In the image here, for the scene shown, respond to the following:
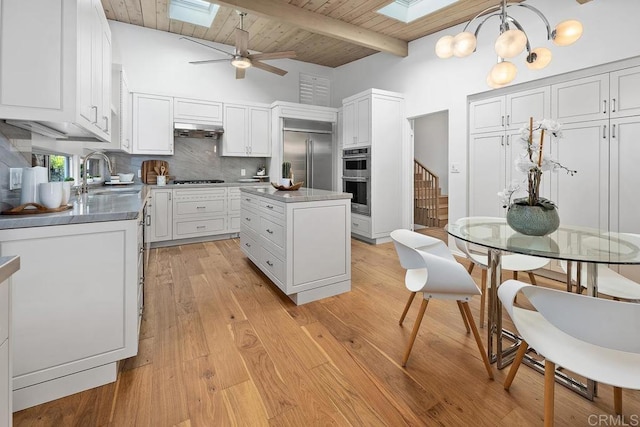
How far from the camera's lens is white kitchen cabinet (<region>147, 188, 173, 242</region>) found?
4508mm

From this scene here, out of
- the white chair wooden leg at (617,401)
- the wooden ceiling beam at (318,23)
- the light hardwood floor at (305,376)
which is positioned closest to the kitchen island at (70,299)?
the light hardwood floor at (305,376)

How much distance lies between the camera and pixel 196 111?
193 inches

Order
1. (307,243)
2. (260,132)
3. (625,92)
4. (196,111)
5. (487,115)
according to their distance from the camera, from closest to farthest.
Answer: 1. (307,243)
2. (625,92)
3. (487,115)
4. (196,111)
5. (260,132)

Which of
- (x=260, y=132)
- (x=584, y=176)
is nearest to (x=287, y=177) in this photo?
(x=260, y=132)

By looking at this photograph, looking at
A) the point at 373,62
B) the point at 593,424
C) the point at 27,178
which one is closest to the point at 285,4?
the point at 373,62

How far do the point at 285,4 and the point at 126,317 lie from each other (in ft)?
12.4

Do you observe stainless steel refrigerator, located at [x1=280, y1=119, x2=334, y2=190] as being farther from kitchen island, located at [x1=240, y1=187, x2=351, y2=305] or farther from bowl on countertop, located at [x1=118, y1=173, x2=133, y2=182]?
kitchen island, located at [x1=240, y1=187, x2=351, y2=305]

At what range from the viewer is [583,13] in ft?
9.66

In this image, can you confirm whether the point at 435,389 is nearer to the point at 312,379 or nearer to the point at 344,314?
the point at 312,379

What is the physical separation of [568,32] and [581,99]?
1762mm

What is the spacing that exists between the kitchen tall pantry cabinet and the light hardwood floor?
233cm

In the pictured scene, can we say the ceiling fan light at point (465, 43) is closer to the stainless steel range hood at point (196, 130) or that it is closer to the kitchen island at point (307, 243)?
the kitchen island at point (307, 243)

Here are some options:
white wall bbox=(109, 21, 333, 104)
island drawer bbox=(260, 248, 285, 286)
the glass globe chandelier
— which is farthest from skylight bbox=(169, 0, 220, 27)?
the glass globe chandelier

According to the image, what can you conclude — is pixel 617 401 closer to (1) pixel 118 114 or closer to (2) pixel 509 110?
(2) pixel 509 110
